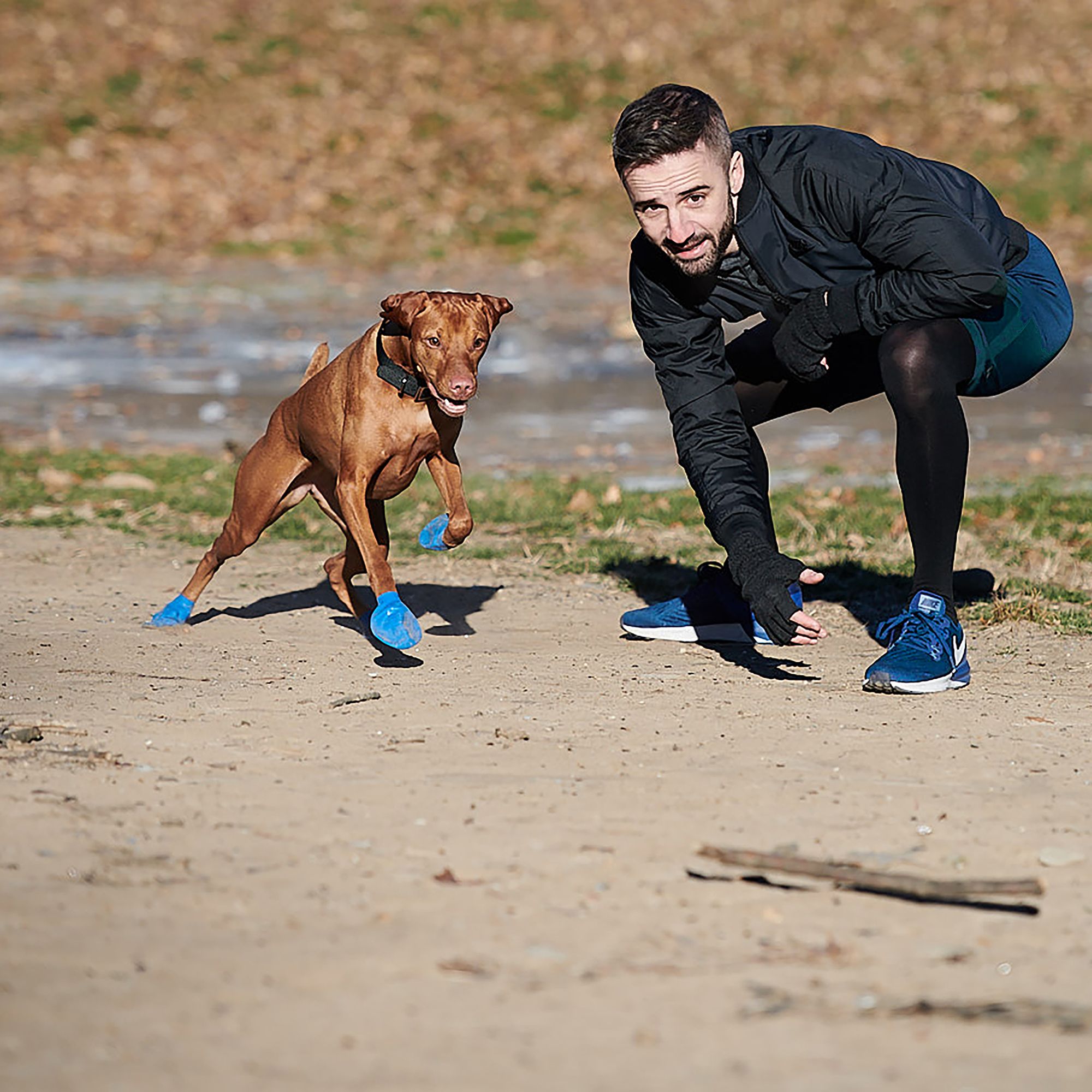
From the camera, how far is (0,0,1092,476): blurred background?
1193cm

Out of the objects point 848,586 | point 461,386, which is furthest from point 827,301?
point 848,586

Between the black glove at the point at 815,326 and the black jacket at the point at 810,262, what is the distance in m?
0.02

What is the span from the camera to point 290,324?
14008 mm

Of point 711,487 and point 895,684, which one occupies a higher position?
point 711,487

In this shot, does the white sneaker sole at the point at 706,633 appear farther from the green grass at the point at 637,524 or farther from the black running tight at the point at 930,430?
the black running tight at the point at 930,430

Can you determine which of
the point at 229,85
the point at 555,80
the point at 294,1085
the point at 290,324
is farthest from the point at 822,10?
the point at 294,1085

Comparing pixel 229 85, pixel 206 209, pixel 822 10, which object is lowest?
pixel 206 209

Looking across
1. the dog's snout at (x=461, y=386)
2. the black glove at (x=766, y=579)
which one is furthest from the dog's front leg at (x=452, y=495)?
the black glove at (x=766, y=579)

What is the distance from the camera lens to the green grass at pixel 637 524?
621 cm

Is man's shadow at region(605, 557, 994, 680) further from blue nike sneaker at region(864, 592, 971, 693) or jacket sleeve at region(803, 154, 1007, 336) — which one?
jacket sleeve at region(803, 154, 1007, 336)

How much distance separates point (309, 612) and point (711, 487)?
176 centimetres

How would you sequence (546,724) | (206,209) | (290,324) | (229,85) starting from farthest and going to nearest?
(229,85), (206,209), (290,324), (546,724)

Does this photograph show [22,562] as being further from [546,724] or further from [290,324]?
[290,324]

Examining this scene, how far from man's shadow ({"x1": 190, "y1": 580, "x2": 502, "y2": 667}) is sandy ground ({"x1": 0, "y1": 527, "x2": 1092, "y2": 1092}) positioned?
40cm
